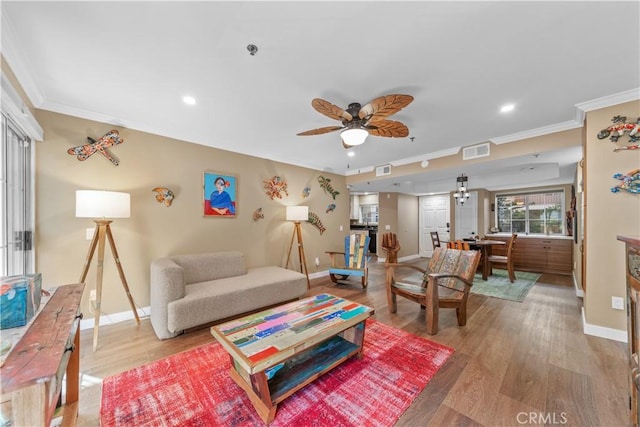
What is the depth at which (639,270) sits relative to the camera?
1191mm

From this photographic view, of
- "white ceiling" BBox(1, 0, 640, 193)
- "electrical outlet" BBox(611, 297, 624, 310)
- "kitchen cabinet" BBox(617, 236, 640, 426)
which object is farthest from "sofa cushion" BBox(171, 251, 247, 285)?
"electrical outlet" BBox(611, 297, 624, 310)

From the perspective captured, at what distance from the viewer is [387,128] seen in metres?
2.40

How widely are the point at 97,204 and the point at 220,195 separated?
153 cm

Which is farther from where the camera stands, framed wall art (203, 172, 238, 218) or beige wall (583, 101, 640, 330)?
framed wall art (203, 172, 238, 218)

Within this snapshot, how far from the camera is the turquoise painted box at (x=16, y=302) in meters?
0.94

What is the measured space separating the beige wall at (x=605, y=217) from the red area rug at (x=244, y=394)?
1.83m

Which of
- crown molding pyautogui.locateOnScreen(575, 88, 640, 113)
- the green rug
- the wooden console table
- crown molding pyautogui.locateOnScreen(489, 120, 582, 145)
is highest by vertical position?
crown molding pyautogui.locateOnScreen(575, 88, 640, 113)

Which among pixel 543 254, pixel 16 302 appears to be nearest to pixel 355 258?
pixel 16 302

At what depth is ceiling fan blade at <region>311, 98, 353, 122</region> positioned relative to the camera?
74.5 inches

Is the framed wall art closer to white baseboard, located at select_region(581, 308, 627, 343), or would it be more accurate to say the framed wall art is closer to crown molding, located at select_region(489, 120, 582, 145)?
crown molding, located at select_region(489, 120, 582, 145)

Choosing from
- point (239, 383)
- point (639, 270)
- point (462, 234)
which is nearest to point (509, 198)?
point (462, 234)

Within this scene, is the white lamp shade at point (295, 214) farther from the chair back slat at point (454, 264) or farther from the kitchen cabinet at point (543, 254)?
the kitchen cabinet at point (543, 254)

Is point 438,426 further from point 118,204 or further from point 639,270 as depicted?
point 118,204

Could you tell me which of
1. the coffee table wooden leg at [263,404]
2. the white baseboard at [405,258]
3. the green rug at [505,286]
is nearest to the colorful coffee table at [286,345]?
the coffee table wooden leg at [263,404]
